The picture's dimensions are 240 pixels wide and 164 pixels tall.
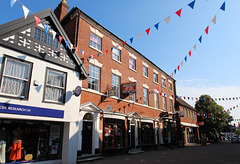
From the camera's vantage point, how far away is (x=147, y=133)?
18078 millimetres

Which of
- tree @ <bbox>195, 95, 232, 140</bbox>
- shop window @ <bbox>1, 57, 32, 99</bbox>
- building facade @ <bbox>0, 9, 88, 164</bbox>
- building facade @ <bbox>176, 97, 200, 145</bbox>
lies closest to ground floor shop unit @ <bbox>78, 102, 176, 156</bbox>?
building facade @ <bbox>0, 9, 88, 164</bbox>

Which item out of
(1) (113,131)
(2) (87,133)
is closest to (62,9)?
(2) (87,133)

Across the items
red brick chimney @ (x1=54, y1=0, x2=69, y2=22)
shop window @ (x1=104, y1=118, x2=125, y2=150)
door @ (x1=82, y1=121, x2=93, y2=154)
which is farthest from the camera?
red brick chimney @ (x1=54, y1=0, x2=69, y2=22)

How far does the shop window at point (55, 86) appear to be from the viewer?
28.9 ft

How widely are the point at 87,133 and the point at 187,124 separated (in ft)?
74.2

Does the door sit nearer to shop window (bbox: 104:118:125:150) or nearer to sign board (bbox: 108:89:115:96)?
shop window (bbox: 104:118:125:150)

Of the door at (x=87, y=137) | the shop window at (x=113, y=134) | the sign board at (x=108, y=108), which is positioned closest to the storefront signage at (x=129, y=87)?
the sign board at (x=108, y=108)

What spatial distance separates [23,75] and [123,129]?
9336mm

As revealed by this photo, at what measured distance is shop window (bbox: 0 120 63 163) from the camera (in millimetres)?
7441

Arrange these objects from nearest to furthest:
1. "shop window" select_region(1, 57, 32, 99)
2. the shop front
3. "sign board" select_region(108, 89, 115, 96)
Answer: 1. "shop window" select_region(1, 57, 32, 99)
2. the shop front
3. "sign board" select_region(108, 89, 115, 96)

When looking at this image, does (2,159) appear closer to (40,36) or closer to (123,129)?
(40,36)

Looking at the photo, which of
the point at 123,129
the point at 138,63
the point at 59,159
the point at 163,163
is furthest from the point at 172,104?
the point at 59,159

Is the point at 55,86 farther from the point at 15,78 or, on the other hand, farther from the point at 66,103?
the point at 15,78

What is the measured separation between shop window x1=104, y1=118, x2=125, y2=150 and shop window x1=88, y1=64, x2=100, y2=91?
275 cm
